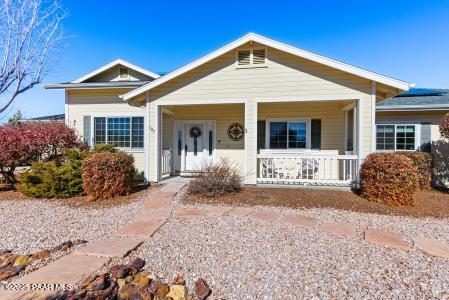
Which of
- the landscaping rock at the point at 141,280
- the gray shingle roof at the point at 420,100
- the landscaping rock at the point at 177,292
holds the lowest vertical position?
the landscaping rock at the point at 177,292

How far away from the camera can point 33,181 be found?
750cm

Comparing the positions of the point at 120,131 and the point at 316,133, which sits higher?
the point at 120,131

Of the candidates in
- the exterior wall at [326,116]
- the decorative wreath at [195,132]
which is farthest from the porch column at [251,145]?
the decorative wreath at [195,132]

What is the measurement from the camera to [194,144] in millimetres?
10695

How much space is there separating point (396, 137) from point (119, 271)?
35.7 feet

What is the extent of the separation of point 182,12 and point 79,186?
30.9 feet

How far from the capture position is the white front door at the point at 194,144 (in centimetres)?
1062

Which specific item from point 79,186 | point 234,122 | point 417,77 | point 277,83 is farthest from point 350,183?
point 417,77

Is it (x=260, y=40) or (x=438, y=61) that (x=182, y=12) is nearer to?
(x=260, y=40)

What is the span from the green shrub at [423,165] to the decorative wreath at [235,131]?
5.98 m

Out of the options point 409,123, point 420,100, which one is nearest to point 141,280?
point 409,123

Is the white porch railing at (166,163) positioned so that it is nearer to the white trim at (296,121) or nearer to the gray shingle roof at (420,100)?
the white trim at (296,121)

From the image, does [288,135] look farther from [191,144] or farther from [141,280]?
[141,280]

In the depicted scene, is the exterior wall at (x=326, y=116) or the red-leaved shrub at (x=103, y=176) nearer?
the red-leaved shrub at (x=103, y=176)
